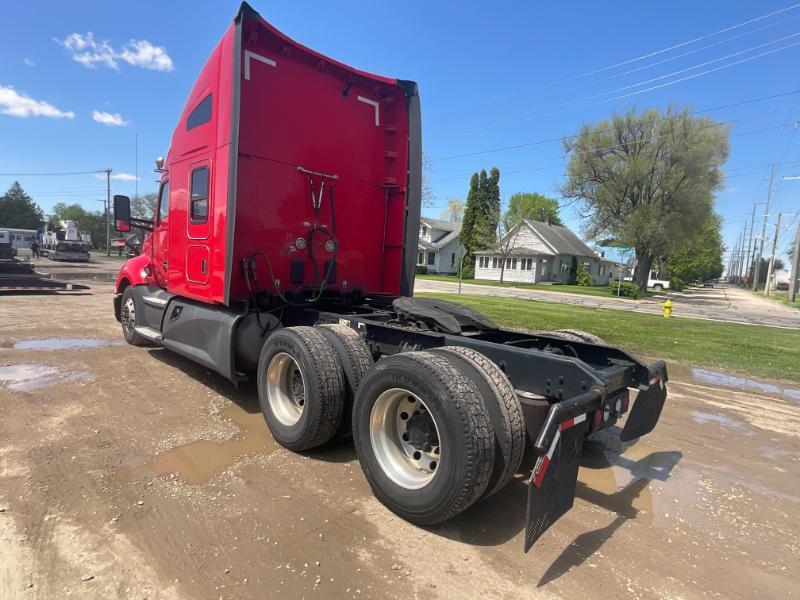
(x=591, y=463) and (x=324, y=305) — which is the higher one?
(x=324, y=305)

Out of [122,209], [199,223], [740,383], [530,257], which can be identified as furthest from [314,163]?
[530,257]

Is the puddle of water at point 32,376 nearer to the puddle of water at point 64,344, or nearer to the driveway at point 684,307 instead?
the puddle of water at point 64,344

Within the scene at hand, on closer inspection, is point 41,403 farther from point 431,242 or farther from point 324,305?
point 431,242

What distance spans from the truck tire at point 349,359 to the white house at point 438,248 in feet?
156

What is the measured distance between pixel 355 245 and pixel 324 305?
89cm

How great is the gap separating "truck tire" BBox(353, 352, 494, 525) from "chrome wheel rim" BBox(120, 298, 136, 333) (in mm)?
5760

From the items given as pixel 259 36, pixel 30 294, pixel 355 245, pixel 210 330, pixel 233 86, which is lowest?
pixel 30 294

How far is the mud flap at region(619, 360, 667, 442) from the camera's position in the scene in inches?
136

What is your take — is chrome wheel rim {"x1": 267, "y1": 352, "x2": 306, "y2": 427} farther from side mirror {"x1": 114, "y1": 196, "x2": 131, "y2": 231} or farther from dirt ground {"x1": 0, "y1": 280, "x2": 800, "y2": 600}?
side mirror {"x1": 114, "y1": 196, "x2": 131, "y2": 231}

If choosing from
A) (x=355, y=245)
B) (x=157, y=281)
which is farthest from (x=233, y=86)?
(x=157, y=281)

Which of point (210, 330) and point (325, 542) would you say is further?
point (210, 330)

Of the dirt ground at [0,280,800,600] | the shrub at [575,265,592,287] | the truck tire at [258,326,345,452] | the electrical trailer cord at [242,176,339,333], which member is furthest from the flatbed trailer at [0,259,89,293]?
the shrub at [575,265,592,287]

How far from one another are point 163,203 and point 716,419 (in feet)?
25.2

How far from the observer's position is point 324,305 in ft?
19.2
